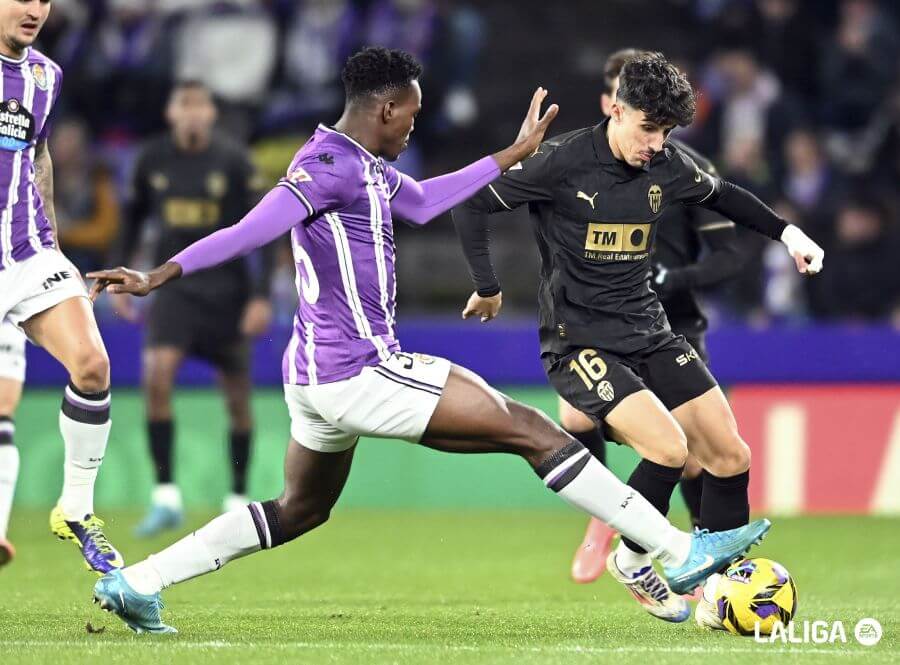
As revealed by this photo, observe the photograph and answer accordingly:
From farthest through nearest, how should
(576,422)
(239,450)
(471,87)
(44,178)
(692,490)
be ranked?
(471,87)
(239,450)
(692,490)
(576,422)
(44,178)

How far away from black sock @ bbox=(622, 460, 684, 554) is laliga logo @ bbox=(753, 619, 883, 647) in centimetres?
69

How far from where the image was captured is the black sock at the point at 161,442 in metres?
9.84

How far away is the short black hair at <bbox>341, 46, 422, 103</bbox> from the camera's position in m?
5.50

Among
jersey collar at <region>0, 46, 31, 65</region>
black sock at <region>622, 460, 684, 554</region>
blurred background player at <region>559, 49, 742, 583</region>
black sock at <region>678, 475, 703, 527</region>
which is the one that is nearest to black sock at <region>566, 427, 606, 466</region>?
blurred background player at <region>559, 49, 742, 583</region>

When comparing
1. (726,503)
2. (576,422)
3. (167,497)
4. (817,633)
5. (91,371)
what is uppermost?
(91,371)

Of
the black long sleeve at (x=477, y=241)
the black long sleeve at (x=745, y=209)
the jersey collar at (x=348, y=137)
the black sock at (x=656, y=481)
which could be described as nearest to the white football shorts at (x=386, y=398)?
the jersey collar at (x=348, y=137)

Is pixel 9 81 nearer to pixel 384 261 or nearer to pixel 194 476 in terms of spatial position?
pixel 384 261

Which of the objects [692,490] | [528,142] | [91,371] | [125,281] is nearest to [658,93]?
[528,142]

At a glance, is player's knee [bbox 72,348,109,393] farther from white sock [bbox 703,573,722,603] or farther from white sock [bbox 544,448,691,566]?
white sock [bbox 703,573,722,603]

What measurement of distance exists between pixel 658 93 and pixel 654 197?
466 mm

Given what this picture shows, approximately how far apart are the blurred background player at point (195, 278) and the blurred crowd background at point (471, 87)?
2.05 metres

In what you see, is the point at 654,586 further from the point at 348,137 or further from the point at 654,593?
the point at 348,137

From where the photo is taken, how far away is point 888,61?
13.9 metres

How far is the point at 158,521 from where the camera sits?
9.49 metres
